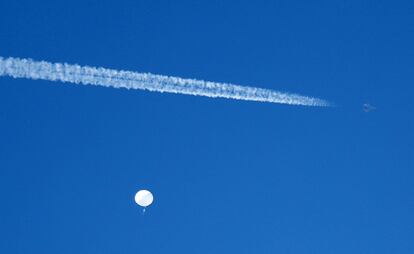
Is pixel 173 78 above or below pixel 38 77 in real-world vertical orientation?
above

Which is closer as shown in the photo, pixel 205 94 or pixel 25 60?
pixel 25 60

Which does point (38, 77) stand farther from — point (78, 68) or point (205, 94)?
point (205, 94)

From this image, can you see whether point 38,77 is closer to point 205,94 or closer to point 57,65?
point 57,65

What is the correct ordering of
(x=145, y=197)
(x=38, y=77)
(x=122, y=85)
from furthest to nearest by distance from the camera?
(x=145, y=197)
(x=122, y=85)
(x=38, y=77)

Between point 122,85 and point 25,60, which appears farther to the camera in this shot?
point 122,85

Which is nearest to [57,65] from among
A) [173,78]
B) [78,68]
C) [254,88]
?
[78,68]

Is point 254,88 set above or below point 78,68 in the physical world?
above

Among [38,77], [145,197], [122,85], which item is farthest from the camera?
[145,197]

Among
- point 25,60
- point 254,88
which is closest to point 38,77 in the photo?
point 25,60

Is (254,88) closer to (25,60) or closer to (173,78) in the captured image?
(173,78)
